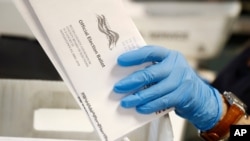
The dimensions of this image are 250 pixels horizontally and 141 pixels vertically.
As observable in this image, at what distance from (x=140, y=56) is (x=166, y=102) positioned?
0.09 meters

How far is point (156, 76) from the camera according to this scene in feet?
2.72

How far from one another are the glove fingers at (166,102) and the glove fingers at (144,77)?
33mm

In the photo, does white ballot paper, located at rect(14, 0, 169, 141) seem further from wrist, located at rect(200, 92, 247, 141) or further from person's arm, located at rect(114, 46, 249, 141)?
wrist, located at rect(200, 92, 247, 141)

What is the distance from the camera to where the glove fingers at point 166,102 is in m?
0.81

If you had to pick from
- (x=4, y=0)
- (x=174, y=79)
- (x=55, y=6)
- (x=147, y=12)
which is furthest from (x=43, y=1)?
(x=147, y=12)

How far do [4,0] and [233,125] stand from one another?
906 millimetres

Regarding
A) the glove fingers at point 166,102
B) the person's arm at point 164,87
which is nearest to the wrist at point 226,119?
the person's arm at point 164,87

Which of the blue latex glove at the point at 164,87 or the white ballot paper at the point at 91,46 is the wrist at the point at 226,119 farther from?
the white ballot paper at the point at 91,46

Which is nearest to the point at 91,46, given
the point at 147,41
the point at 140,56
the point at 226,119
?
the point at 140,56

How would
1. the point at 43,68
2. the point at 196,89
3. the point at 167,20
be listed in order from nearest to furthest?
the point at 196,89 → the point at 43,68 → the point at 167,20

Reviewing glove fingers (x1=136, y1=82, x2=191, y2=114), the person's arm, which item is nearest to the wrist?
the person's arm

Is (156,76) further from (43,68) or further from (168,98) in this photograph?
(43,68)

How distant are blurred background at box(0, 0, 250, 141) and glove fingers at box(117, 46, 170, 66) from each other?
0.49 feet

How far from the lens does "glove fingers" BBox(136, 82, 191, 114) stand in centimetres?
81
